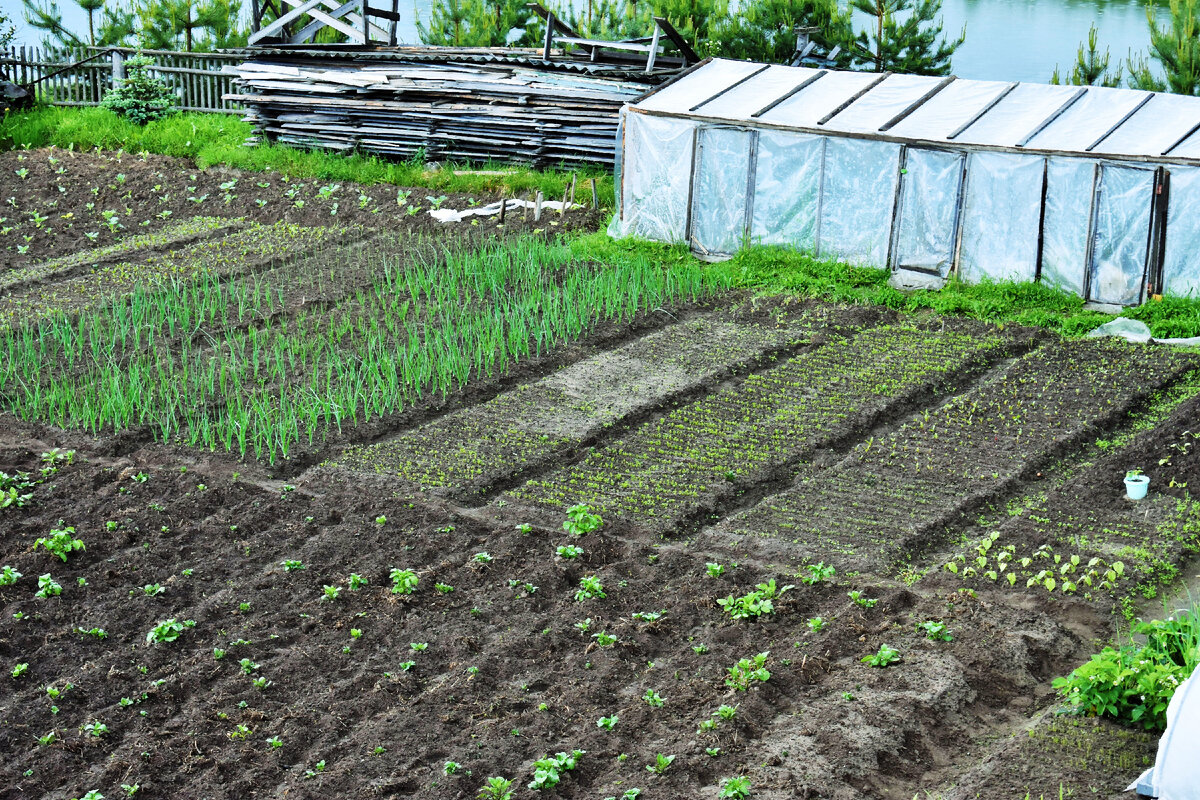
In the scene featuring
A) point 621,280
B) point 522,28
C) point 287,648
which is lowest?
point 287,648

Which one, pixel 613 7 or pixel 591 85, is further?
pixel 613 7

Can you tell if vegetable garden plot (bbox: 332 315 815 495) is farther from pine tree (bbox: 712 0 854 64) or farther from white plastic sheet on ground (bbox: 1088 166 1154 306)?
pine tree (bbox: 712 0 854 64)

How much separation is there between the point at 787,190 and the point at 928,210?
1.53 meters

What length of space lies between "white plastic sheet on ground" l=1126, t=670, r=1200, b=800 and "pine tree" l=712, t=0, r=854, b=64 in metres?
14.2

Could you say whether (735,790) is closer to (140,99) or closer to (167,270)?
(167,270)

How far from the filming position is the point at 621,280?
12875mm

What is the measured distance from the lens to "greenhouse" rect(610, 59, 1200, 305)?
40.2ft

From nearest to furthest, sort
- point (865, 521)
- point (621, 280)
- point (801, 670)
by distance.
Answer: point (801, 670) < point (865, 521) < point (621, 280)

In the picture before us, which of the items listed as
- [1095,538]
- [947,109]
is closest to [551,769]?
[1095,538]

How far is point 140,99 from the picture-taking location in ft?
65.0

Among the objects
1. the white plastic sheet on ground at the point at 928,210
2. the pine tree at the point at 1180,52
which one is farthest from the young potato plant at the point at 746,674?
the pine tree at the point at 1180,52

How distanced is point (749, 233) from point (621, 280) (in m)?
1.98

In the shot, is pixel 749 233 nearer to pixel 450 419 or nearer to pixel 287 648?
pixel 450 419

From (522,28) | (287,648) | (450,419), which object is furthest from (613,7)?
(287,648)
